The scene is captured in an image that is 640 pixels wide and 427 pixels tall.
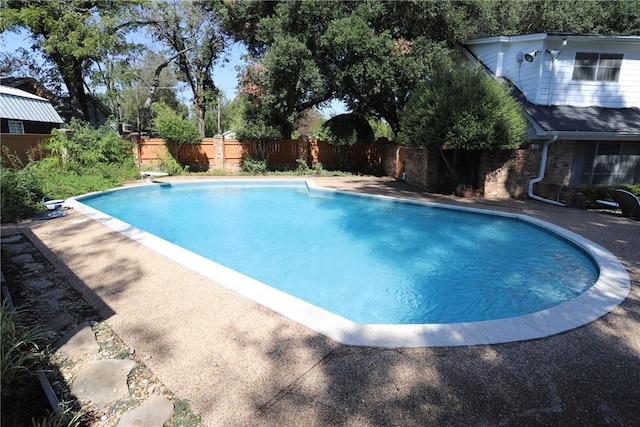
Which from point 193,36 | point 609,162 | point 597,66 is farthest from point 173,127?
point 609,162

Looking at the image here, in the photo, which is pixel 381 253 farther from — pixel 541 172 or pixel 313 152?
pixel 313 152

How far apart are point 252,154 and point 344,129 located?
4.82 m

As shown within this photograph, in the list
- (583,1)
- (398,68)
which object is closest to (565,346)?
(398,68)

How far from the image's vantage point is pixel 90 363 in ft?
9.02

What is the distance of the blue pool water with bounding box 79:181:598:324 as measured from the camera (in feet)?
16.8

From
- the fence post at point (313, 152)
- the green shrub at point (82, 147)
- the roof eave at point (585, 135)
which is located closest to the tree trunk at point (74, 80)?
the green shrub at point (82, 147)

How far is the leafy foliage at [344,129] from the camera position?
17.1 meters

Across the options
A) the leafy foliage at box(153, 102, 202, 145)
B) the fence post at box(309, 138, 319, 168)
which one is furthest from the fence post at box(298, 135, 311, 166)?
the leafy foliage at box(153, 102, 202, 145)

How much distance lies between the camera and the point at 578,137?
33.3 feet

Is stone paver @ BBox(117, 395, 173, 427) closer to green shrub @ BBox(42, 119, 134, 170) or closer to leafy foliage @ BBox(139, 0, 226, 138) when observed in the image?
green shrub @ BBox(42, 119, 134, 170)

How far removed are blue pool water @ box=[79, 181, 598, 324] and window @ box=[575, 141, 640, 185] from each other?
5290 mm

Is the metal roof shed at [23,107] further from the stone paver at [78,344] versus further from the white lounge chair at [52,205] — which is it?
the stone paver at [78,344]

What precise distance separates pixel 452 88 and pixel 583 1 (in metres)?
15.4

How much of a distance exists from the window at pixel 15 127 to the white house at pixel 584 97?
22.0 meters
